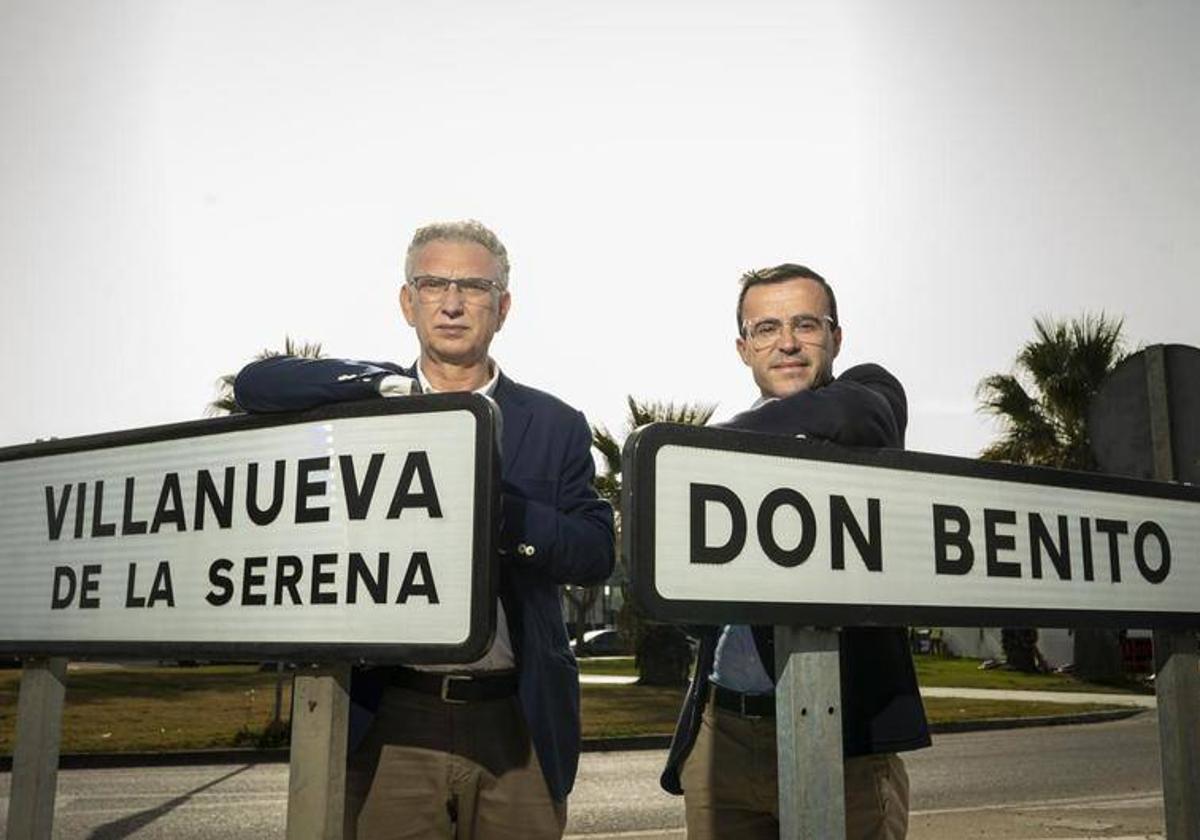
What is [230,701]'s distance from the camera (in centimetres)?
1579

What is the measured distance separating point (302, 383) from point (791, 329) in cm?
114

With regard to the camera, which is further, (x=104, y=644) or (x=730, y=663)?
(x=730, y=663)

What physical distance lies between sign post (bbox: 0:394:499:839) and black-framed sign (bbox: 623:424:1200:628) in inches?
9.8

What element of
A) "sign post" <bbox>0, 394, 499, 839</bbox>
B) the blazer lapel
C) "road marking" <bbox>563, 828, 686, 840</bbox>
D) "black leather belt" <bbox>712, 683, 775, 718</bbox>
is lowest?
"road marking" <bbox>563, 828, 686, 840</bbox>

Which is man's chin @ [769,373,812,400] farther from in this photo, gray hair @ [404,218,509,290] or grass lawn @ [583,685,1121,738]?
grass lawn @ [583,685,1121,738]

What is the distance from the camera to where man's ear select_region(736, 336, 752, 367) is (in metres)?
2.46

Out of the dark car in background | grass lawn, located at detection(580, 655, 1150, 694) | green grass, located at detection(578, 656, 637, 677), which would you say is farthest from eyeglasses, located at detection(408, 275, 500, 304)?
the dark car in background

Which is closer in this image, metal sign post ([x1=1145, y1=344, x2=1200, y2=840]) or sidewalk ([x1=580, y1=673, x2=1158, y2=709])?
metal sign post ([x1=1145, y1=344, x2=1200, y2=840])

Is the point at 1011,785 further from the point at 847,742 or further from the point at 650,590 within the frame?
the point at 650,590

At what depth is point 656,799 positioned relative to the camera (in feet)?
27.0

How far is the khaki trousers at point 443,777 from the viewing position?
6.87ft

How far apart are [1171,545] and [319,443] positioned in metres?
1.55

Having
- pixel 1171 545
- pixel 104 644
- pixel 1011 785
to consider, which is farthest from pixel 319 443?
pixel 1011 785

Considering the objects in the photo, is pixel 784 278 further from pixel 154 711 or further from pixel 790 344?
pixel 154 711
